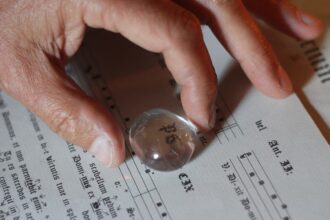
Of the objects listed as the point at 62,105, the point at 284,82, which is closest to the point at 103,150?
the point at 62,105

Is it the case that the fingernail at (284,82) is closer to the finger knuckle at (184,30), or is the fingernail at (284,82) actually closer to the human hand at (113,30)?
the human hand at (113,30)

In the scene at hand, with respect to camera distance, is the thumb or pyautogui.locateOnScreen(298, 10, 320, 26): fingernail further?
pyautogui.locateOnScreen(298, 10, 320, 26): fingernail

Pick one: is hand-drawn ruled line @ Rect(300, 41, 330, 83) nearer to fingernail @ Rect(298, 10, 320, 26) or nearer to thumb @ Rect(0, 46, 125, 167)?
fingernail @ Rect(298, 10, 320, 26)

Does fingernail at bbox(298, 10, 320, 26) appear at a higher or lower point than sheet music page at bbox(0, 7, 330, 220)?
higher

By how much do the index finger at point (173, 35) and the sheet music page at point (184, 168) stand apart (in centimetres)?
5

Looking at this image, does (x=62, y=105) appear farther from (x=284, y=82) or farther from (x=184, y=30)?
(x=284, y=82)

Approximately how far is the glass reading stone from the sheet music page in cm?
2

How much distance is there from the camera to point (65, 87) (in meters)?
0.60

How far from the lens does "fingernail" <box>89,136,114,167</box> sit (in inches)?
23.1

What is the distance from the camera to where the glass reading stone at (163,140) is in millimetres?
584

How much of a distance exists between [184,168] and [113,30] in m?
0.19

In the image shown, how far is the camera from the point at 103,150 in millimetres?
593

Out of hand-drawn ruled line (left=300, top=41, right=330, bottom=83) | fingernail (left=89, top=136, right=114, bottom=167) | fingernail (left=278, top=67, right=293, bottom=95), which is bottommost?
fingernail (left=89, top=136, right=114, bottom=167)

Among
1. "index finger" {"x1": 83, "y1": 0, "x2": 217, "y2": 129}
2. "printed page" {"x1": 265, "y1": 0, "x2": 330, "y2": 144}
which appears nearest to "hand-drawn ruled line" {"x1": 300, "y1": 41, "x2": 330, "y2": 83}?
"printed page" {"x1": 265, "y1": 0, "x2": 330, "y2": 144}
